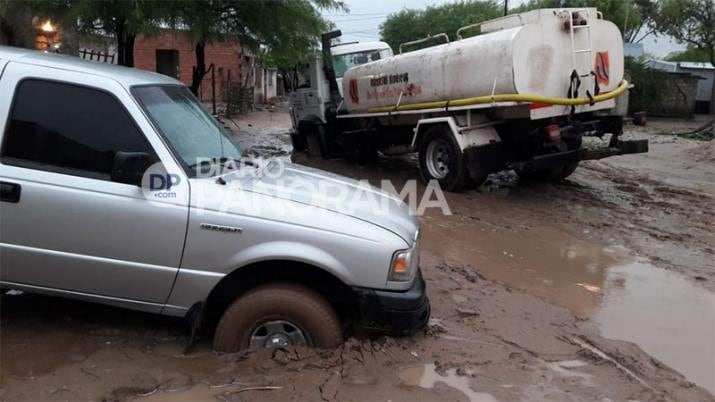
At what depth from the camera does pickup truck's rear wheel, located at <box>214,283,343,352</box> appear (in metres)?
3.68

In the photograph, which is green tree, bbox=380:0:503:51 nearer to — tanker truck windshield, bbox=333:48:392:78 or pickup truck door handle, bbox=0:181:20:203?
tanker truck windshield, bbox=333:48:392:78

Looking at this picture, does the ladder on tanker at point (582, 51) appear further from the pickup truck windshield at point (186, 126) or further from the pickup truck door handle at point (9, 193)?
the pickup truck door handle at point (9, 193)

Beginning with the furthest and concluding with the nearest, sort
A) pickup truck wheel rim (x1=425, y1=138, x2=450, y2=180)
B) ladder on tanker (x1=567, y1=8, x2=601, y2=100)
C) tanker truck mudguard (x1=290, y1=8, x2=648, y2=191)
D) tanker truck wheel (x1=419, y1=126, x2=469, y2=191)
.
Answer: pickup truck wheel rim (x1=425, y1=138, x2=450, y2=180), tanker truck wheel (x1=419, y1=126, x2=469, y2=191), ladder on tanker (x1=567, y1=8, x2=601, y2=100), tanker truck mudguard (x1=290, y1=8, x2=648, y2=191)

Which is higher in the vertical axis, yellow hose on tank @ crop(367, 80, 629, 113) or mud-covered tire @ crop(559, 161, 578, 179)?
Result: yellow hose on tank @ crop(367, 80, 629, 113)

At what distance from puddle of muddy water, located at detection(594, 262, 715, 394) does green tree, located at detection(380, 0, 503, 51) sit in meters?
38.4

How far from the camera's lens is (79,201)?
359cm

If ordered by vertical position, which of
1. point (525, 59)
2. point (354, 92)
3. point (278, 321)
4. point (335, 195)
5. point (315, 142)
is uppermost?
point (525, 59)

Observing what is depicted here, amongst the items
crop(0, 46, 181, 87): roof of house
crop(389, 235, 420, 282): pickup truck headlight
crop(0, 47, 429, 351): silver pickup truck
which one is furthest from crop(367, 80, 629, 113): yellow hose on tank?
crop(0, 46, 181, 87): roof of house

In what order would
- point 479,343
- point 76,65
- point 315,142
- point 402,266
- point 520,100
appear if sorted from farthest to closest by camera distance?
point 315,142
point 520,100
point 479,343
point 76,65
point 402,266

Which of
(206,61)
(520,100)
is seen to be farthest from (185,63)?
(520,100)

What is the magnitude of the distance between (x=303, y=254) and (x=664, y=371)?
2543 millimetres

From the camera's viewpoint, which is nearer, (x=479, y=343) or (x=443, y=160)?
(x=479, y=343)

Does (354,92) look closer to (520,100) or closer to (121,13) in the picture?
(520,100)

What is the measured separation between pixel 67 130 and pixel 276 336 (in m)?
1.76
